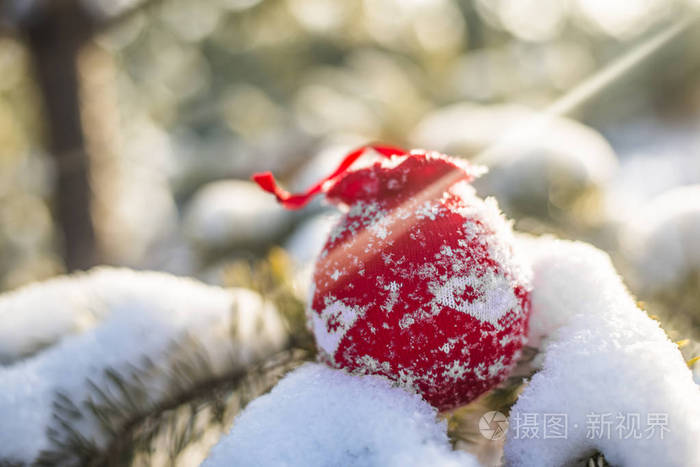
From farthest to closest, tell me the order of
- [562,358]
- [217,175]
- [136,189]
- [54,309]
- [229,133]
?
[229,133] < [136,189] < [217,175] < [54,309] < [562,358]

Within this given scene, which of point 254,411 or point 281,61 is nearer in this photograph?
point 254,411

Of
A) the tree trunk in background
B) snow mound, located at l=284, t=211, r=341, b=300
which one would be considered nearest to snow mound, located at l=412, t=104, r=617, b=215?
snow mound, located at l=284, t=211, r=341, b=300

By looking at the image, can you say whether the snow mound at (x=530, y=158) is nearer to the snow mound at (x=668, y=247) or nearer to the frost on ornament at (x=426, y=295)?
the snow mound at (x=668, y=247)

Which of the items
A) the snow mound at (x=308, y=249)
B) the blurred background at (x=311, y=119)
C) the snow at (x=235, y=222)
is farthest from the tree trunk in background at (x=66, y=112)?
the snow mound at (x=308, y=249)

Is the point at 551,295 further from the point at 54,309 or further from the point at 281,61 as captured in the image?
the point at 281,61

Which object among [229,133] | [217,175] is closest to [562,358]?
[217,175]

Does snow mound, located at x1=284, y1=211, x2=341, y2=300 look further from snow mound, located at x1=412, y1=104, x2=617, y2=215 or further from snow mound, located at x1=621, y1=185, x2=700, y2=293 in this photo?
snow mound, located at x1=621, y1=185, x2=700, y2=293
